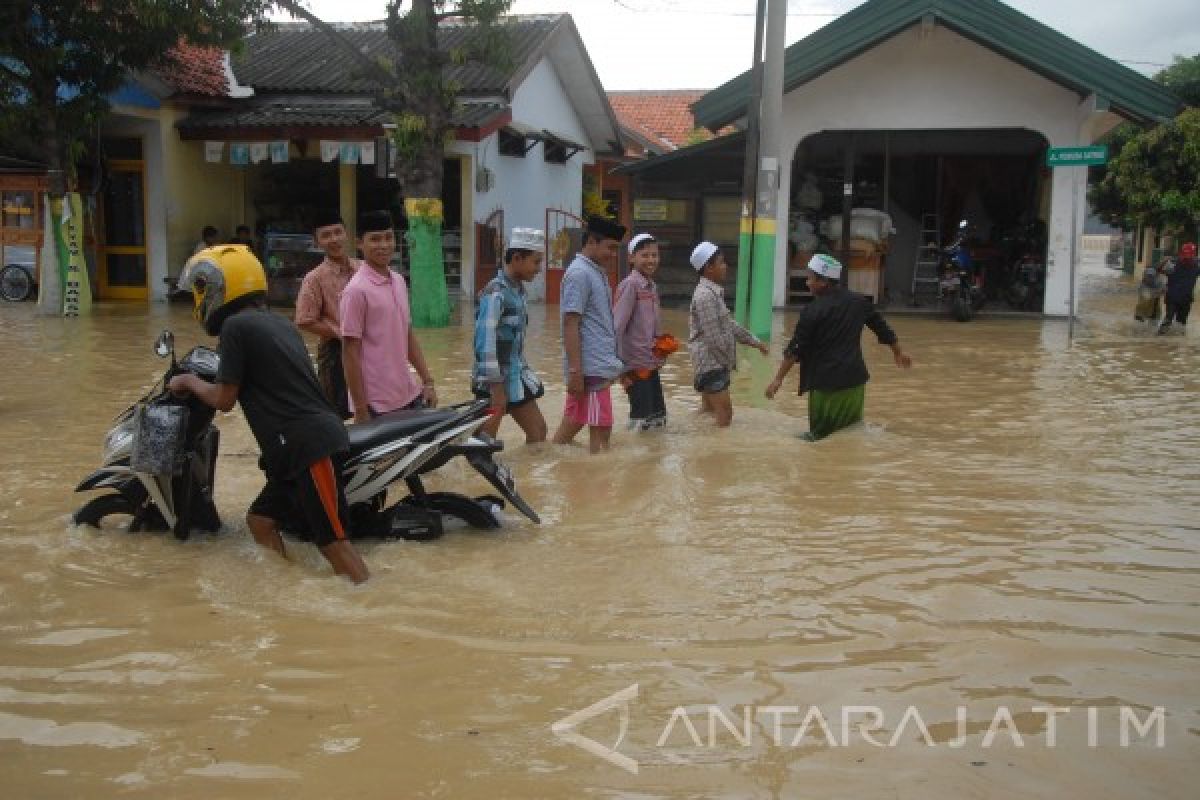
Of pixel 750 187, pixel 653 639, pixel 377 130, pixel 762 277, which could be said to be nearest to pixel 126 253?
pixel 377 130

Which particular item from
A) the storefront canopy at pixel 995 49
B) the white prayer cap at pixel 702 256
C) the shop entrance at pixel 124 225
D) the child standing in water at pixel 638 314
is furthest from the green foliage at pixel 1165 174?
the child standing in water at pixel 638 314

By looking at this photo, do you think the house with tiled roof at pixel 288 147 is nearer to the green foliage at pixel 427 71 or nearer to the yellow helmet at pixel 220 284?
the green foliage at pixel 427 71

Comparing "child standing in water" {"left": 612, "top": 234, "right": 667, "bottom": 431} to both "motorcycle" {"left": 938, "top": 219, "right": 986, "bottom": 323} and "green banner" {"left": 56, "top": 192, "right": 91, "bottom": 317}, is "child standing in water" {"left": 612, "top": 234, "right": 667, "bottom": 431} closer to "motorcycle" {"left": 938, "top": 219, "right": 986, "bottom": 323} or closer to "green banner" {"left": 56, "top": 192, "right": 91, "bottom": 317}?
"green banner" {"left": 56, "top": 192, "right": 91, "bottom": 317}

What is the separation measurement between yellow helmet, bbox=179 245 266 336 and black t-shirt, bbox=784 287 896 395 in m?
4.01

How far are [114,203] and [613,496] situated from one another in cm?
1696

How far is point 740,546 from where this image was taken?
5383 mm

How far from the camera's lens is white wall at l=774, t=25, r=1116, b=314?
18969 millimetres

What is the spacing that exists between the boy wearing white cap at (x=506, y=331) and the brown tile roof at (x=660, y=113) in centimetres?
2669

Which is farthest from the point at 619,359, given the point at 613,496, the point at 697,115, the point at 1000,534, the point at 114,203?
the point at 114,203

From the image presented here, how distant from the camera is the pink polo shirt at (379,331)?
18.5 ft

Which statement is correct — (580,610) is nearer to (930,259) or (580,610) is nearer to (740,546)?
(740,546)

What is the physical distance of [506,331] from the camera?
6.72 m

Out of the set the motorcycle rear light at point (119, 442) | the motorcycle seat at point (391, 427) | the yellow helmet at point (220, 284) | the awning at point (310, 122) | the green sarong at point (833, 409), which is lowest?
the green sarong at point (833, 409)

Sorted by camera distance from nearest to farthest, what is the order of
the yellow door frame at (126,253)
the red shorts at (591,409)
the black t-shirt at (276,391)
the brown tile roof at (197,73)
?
the black t-shirt at (276,391) → the red shorts at (591,409) → the brown tile roof at (197,73) → the yellow door frame at (126,253)
